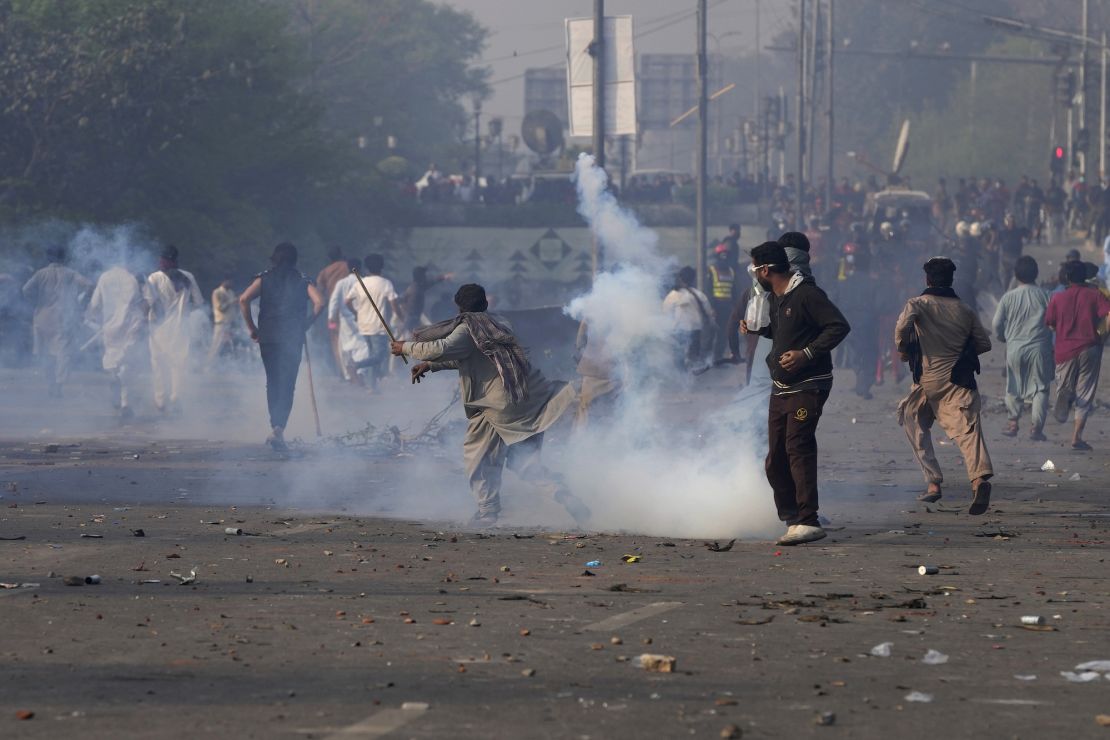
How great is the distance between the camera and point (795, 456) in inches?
398

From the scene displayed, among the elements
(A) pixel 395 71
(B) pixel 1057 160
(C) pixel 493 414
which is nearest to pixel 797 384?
(C) pixel 493 414

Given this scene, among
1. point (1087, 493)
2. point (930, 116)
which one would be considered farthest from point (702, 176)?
point (930, 116)

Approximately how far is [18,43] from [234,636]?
26929 millimetres

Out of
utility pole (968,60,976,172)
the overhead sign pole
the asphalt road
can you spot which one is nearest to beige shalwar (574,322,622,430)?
the asphalt road

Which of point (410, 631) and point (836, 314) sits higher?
point (836, 314)

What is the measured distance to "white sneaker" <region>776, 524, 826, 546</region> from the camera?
1005cm

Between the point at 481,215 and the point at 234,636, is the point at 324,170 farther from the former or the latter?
the point at 234,636

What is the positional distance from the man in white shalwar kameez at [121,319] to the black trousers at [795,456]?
1048 centimetres

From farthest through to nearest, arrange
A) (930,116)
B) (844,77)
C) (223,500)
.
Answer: (844,77) → (930,116) → (223,500)

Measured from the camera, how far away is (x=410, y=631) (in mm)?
7332

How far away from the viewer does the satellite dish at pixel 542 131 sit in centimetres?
4816

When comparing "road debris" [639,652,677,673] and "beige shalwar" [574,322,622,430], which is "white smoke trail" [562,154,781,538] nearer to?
"beige shalwar" [574,322,622,430]

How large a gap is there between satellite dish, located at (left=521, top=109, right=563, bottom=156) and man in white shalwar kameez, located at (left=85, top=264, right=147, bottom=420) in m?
29.2

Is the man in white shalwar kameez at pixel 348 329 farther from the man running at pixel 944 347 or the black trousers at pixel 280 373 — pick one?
the man running at pixel 944 347
